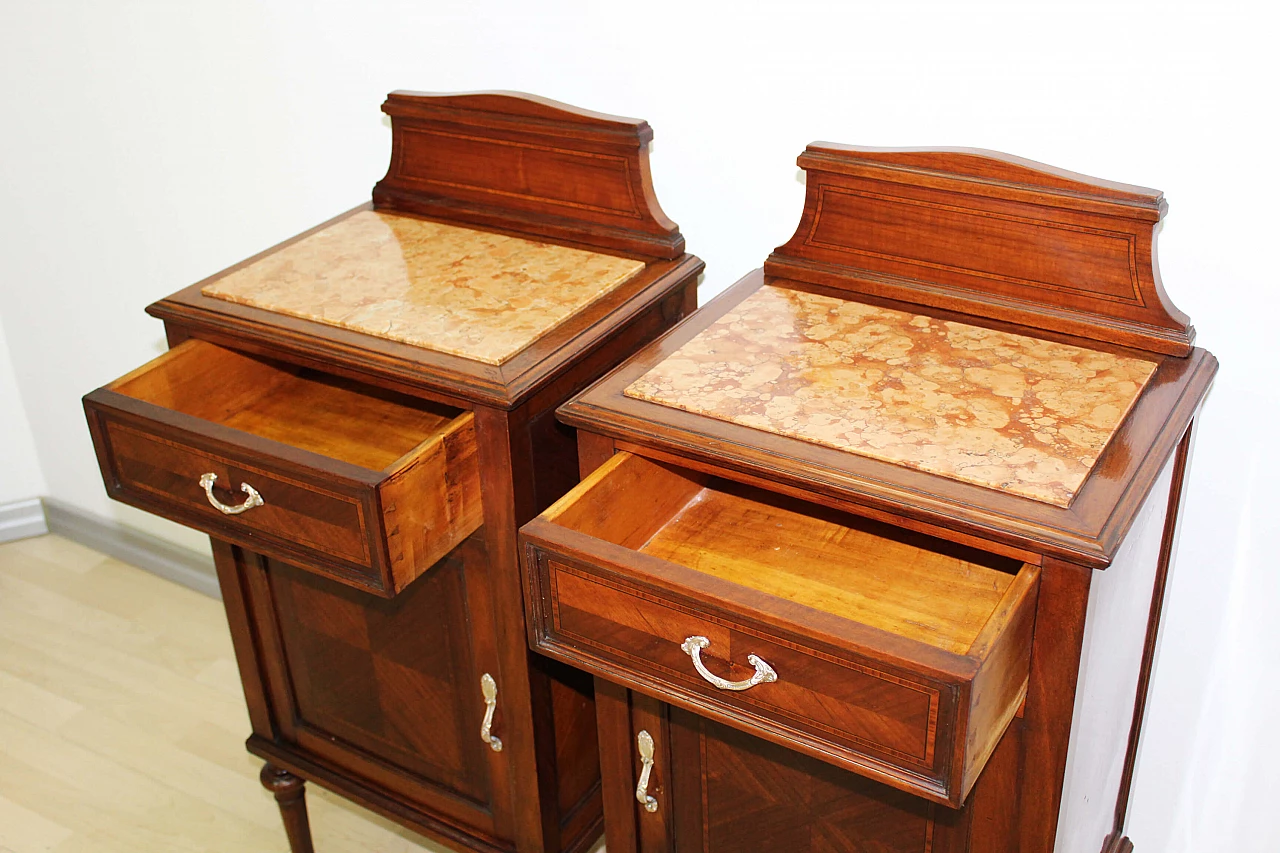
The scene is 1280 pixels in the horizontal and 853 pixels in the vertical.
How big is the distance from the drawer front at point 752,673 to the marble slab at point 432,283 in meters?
0.30

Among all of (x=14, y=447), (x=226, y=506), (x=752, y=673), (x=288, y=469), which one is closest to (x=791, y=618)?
(x=752, y=673)

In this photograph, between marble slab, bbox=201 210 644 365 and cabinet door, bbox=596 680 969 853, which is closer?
cabinet door, bbox=596 680 969 853

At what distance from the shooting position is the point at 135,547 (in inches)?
104

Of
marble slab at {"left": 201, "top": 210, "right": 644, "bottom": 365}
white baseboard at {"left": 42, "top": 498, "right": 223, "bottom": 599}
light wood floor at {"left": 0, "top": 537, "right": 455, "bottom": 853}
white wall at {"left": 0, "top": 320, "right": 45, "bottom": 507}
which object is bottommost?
light wood floor at {"left": 0, "top": 537, "right": 455, "bottom": 853}

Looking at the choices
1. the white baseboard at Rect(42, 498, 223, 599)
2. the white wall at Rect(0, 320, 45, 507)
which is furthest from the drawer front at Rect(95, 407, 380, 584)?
the white wall at Rect(0, 320, 45, 507)

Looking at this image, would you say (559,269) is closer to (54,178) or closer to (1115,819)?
(1115,819)

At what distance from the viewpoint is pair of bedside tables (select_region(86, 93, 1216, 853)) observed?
3.48ft

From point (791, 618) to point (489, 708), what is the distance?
0.61m

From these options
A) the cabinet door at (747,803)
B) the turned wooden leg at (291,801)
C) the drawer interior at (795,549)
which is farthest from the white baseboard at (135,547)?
the drawer interior at (795,549)

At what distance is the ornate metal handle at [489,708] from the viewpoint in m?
1.49

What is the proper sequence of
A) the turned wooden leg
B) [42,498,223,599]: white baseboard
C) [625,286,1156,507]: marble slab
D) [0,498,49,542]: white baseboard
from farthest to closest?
[0,498,49,542]: white baseboard, [42,498,223,599]: white baseboard, the turned wooden leg, [625,286,1156,507]: marble slab

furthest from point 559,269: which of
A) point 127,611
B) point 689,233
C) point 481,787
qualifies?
point 127,611

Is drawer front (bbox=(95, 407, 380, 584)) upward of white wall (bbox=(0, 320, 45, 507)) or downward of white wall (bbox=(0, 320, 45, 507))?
upward

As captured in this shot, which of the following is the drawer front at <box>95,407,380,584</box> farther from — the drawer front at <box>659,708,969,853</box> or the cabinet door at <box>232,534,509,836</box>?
the drawer front at <box>659,708,969,853</box>
